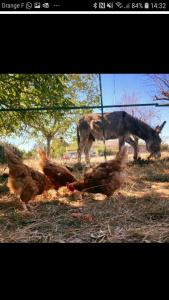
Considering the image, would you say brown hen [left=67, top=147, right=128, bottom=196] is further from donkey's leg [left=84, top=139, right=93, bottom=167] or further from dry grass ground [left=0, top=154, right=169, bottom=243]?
donkey's leg [left=84, top=139, right=93, bottom=167]

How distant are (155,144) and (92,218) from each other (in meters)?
4.46

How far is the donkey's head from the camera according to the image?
7.07 meters

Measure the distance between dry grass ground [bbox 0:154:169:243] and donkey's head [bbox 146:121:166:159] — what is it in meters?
2.11

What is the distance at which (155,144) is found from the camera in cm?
736

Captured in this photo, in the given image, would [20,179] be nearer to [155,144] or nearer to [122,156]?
[122,156]

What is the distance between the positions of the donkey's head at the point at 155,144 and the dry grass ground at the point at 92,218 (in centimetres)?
211

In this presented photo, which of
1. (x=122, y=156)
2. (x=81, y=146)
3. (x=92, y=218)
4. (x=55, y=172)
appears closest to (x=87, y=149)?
(x=81, y=146)

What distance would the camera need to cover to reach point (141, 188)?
498 cm

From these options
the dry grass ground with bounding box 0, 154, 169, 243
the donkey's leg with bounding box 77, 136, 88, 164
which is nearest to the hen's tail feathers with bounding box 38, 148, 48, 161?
the dry grass ground with bounding box 0, 154, 169, 243
